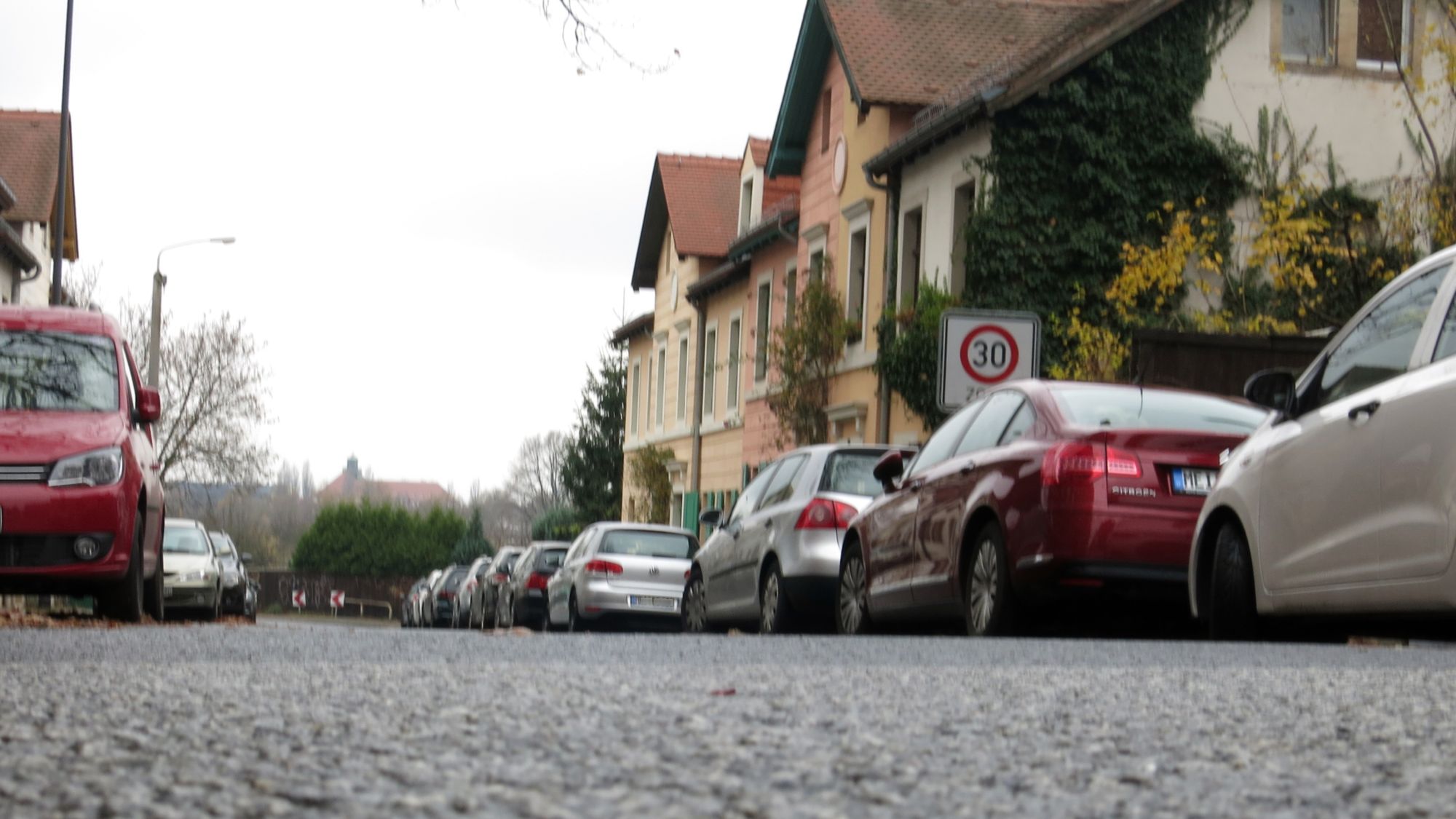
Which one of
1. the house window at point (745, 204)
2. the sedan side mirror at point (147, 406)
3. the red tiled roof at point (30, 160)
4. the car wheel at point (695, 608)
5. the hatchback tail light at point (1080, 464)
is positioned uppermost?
the red tiled roof at point (30, 160)

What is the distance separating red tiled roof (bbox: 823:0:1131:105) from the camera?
30.8 m

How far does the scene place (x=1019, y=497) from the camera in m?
10.6

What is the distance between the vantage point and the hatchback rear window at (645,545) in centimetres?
2234

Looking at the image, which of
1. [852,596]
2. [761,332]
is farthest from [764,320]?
[852,596]

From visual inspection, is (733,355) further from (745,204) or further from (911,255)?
(911,255)

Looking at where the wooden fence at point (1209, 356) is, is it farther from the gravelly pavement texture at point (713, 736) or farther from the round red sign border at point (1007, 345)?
the gravelly pavement texture at point (713, 736)

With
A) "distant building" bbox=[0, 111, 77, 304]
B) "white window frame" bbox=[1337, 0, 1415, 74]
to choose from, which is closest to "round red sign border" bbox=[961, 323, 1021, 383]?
"white window frame" bbox=[1337, 0, 1415, 74]

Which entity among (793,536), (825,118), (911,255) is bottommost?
(793,536)

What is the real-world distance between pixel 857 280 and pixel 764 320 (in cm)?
651

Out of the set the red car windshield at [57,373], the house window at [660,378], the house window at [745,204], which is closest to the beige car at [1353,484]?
the red car windshield at [57,373]

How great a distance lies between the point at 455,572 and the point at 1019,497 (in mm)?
37277

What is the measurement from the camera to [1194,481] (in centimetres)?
1077

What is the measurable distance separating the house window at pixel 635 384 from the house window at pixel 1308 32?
96.7 ft

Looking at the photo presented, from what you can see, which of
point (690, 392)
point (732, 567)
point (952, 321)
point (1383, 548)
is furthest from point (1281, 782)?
point (690, 392)
